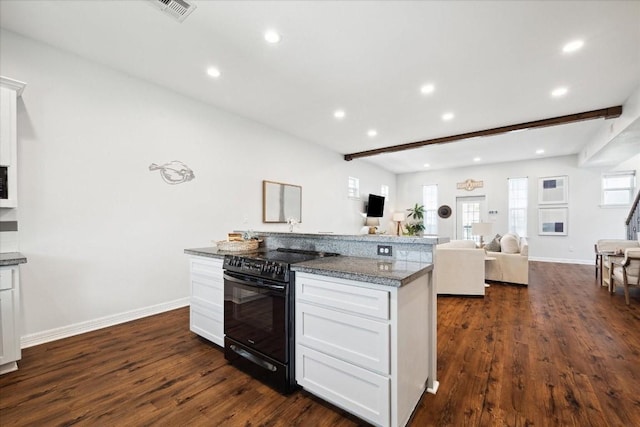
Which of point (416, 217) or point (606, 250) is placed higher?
point (416, 217)

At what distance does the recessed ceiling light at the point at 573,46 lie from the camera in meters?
2.73

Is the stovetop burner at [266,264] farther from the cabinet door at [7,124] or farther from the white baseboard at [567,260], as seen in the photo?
the white baseboard at [567,260]

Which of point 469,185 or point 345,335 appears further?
point 469,185

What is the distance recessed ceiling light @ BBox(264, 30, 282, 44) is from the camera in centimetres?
264

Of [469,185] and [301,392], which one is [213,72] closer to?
[301,392]

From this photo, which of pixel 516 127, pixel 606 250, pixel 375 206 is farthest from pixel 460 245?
pixel 375 206

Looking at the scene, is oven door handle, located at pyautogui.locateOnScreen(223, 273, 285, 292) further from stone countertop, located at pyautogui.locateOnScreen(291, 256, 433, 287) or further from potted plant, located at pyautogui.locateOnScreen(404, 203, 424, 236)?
potted plant, located at pyautogui.locateOnScreen(404, 203, 424, 236)

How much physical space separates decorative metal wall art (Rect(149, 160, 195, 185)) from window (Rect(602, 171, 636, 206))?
9.86 meters

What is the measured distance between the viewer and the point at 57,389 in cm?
198

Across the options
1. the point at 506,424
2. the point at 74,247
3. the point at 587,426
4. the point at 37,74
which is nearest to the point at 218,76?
the point at 37,74

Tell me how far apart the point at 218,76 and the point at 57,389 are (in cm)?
338

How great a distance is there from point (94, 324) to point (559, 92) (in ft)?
21.3

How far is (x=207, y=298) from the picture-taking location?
104 inches

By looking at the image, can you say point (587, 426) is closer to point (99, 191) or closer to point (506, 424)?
point (506, 424)
